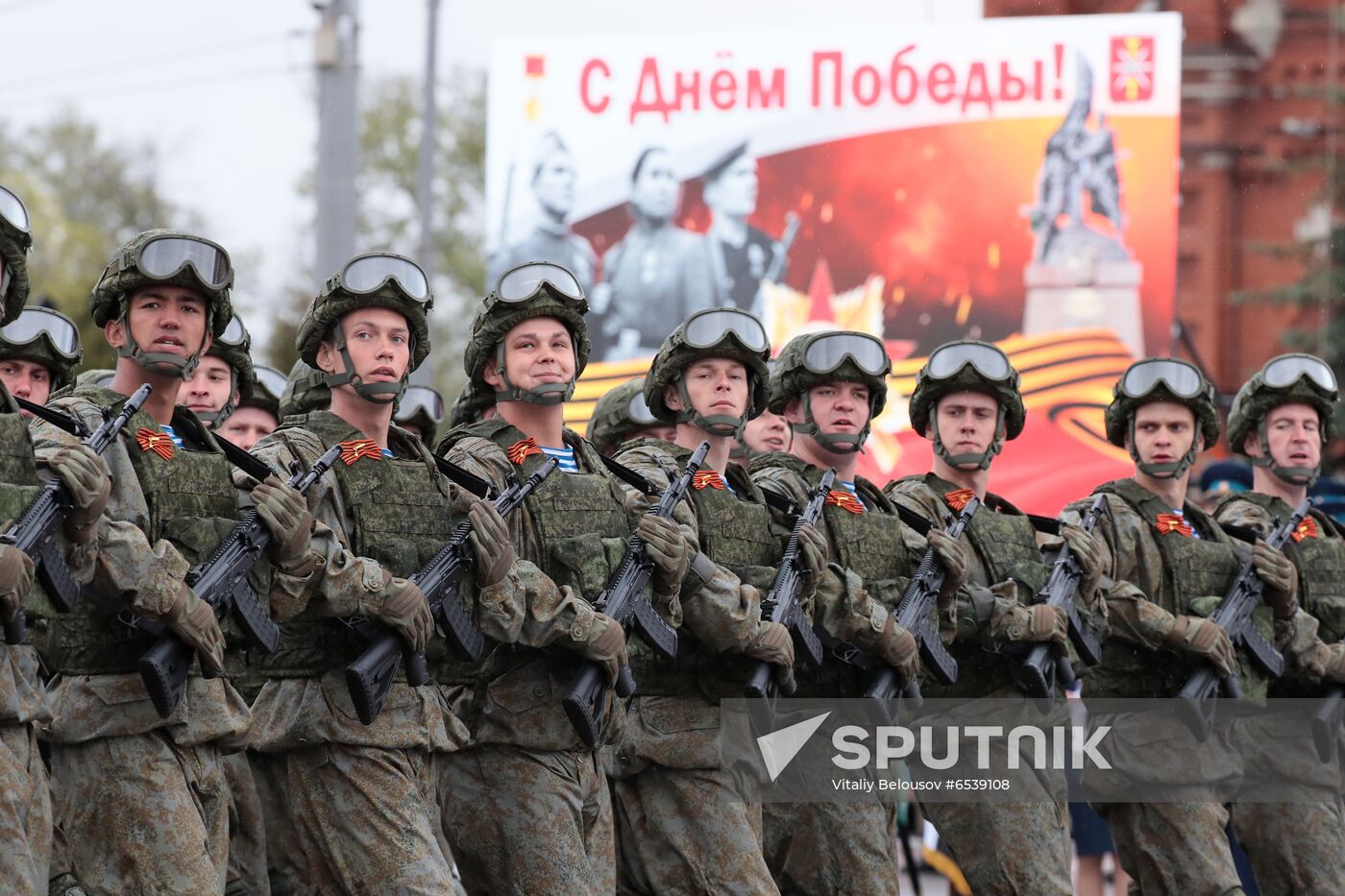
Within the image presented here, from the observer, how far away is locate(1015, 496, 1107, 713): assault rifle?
9.50 m

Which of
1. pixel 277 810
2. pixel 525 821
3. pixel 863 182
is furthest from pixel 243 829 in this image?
pixel 863 182

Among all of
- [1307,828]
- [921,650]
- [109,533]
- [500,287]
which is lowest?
[1307,828]

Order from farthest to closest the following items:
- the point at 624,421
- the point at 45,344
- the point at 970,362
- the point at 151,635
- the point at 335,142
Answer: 1. the point at 335,142
2. the point at 624,421
3. the point at 970,362
4. the point at 45,344
5. the point at 151,635

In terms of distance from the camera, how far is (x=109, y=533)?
612cm

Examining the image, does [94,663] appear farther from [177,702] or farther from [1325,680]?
[1325,680]

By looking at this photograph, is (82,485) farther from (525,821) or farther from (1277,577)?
(1277,577)

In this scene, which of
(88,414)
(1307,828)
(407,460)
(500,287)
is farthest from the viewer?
(1307,828)

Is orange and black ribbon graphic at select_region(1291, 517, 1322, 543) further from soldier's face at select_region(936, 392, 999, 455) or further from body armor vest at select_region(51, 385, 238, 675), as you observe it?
body armor vest at select_region(51, 385, 238, 675)

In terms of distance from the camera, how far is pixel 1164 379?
34.1 feet

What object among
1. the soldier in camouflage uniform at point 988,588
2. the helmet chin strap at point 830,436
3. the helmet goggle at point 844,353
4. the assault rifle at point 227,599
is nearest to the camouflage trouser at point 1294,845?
the soldier in camouflage uniform at point 988,588

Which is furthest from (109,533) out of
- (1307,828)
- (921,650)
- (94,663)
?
(1307,828)

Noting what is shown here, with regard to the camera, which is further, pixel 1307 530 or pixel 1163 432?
pixel 1307 530

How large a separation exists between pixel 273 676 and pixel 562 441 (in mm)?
1512

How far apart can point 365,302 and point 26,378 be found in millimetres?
2041
